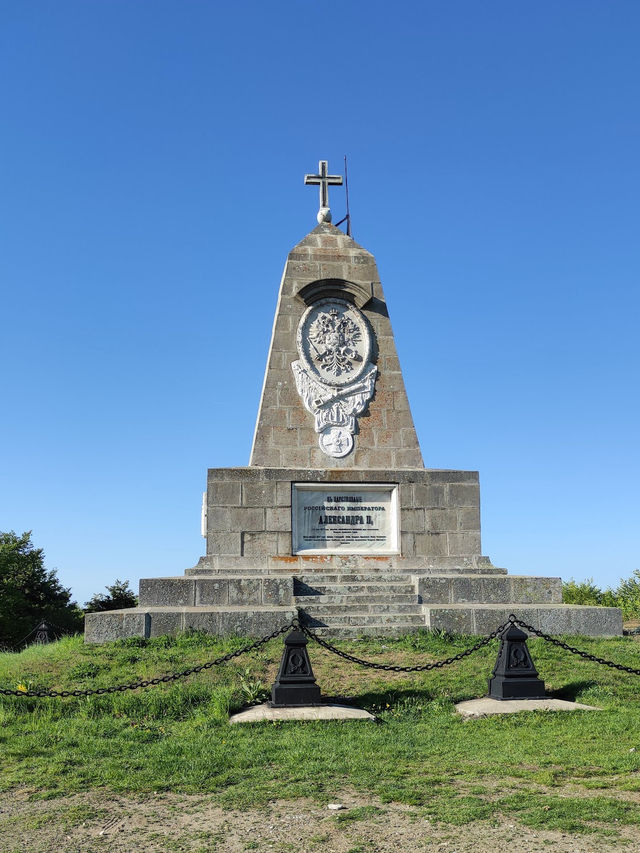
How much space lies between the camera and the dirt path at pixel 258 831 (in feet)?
13.9

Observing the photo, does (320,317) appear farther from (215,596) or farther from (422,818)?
(422,818)

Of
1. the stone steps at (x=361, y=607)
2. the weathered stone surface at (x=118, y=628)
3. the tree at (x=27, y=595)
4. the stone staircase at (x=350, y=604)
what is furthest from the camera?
the tree at (x=27, y=595)

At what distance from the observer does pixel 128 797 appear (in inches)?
207

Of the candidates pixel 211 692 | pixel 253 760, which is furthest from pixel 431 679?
pixel 253 760

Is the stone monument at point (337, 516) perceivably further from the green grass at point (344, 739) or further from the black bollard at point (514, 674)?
the black bollard at point (514, 674)

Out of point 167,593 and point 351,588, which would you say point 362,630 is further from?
point 167,593

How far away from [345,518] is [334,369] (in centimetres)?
260

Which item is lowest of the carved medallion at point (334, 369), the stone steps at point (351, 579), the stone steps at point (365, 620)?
the stone steps at point (365, 620)

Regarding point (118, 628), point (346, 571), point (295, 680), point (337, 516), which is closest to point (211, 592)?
point (118, 628)

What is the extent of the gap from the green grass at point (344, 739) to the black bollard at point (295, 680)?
46 cm

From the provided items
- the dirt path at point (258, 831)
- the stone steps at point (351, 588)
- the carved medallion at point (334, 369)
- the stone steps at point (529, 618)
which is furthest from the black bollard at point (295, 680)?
the carved medallion at point (334, 369)

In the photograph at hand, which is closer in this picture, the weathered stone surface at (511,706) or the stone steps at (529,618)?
the weathered stone surface at (511,706)

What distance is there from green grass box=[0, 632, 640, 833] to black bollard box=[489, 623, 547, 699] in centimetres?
37

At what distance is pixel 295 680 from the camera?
7.70m
